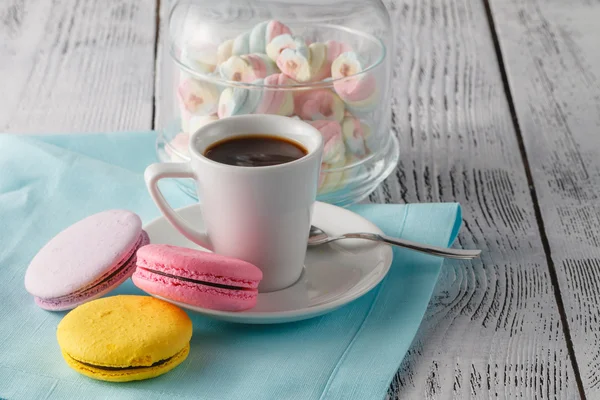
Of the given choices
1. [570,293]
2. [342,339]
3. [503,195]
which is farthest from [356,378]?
[503,195]

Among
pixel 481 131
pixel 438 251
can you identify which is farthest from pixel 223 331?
pixel 481 131

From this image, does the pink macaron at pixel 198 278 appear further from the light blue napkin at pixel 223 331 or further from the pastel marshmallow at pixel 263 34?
the pastel marshmallow at pixel 263 34

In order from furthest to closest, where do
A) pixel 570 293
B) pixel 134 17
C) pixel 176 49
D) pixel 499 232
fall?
pixel 134 17 < pixel 176 49 < pixel 499 232 < pixel 570 293

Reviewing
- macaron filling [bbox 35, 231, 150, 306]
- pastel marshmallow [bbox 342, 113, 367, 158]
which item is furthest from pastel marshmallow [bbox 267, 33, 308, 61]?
macaron filling [bbox 35, 231, 150, 306]

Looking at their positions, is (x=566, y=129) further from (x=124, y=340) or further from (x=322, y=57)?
(x=124, y=340)

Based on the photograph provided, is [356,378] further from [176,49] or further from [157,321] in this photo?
[176,49]

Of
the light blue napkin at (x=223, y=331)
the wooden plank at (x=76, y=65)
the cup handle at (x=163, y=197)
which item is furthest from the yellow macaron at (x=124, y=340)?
the wooden plank at (x=76, y=65)
